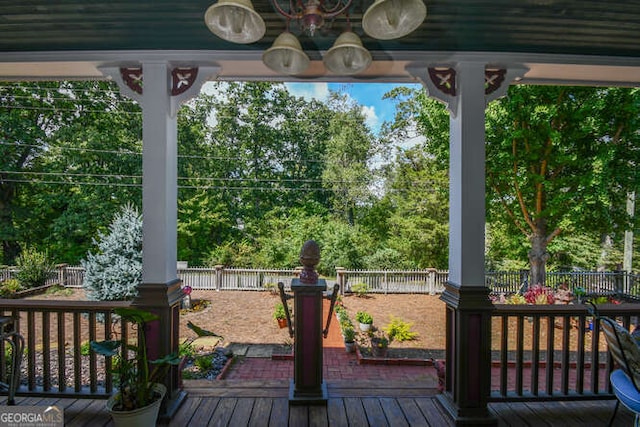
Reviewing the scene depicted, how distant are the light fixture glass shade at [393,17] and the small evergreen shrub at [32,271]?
12110mm

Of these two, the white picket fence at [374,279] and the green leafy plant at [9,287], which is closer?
the green leafy plant at [9,287]

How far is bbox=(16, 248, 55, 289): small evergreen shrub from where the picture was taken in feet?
30.6

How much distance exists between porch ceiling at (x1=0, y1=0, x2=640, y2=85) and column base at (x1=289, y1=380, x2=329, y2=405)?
2.50 meters

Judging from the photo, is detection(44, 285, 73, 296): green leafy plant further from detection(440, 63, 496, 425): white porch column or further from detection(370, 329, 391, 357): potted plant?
detection(440, 63, 496, 425): white porch column

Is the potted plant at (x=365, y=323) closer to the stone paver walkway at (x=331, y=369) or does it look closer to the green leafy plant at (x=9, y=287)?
the stone paver walkway at (x=331, y=369)

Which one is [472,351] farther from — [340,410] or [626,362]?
[340,410]

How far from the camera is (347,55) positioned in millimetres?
1713

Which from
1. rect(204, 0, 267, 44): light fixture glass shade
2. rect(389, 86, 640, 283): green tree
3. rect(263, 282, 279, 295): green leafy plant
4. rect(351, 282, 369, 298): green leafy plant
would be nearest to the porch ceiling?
rect(204, 0, 267, 44): light fixture glass shade

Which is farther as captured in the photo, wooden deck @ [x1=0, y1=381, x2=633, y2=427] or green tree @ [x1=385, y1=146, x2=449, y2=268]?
green tree @ [x1=385, y1=146, x2=449, y2=268]

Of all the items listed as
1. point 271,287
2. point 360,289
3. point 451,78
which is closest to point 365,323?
point 360,289

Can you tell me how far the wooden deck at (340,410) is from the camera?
2.16m

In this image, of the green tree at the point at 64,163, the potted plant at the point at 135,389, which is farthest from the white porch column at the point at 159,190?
the green tree at the point at 64,163

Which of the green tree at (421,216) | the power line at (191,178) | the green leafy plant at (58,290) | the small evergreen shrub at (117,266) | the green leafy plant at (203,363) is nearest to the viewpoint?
the green leafy plant at (203,363)

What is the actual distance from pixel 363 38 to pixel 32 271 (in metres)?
11.8
